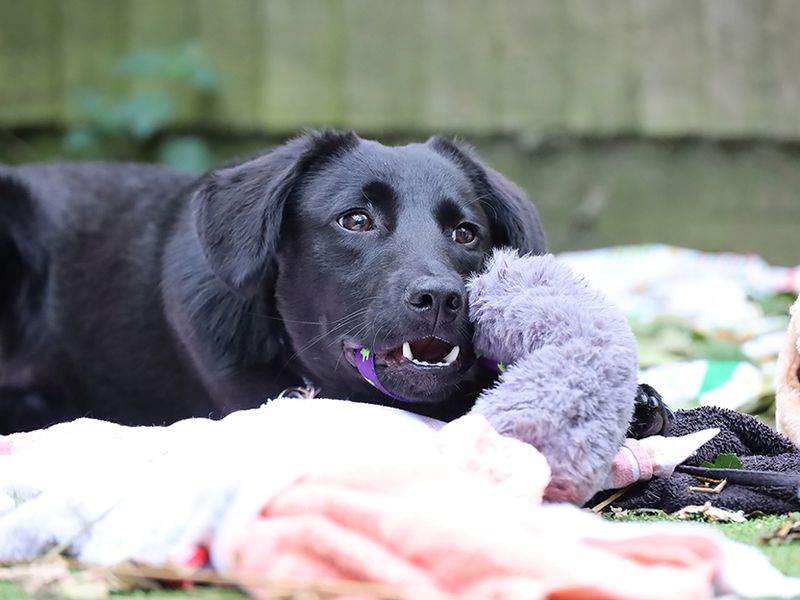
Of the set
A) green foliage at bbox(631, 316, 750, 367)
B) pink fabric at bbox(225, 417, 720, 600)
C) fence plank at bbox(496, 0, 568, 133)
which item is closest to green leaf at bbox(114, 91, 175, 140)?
fence plank at bbox(496, 0, 568, 133)

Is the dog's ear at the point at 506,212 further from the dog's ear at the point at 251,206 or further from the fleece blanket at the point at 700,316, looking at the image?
the dog's ear at the point at 251,206

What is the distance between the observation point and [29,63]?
4.77m

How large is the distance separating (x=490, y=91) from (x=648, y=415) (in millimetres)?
3198

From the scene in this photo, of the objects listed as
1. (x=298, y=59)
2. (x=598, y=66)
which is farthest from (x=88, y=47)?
(x=598, y=66)

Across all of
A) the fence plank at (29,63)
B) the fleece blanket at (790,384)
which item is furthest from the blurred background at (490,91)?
the fleece blanket at (790,384)

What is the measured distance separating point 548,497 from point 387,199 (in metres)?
0.76

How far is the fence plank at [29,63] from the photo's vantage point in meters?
4.73

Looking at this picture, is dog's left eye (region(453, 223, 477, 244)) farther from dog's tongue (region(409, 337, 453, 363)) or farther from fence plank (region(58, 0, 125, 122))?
fence plank (region(58, 0, 125, 122))

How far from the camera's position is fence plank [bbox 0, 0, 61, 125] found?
4730 mm

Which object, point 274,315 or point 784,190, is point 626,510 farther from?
point 784,190

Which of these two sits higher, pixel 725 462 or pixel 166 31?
pixel 166 31

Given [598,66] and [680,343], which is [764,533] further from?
[598,66]

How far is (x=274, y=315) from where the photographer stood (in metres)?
2.24

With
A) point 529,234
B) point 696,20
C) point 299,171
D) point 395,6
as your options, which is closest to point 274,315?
point 299,171
